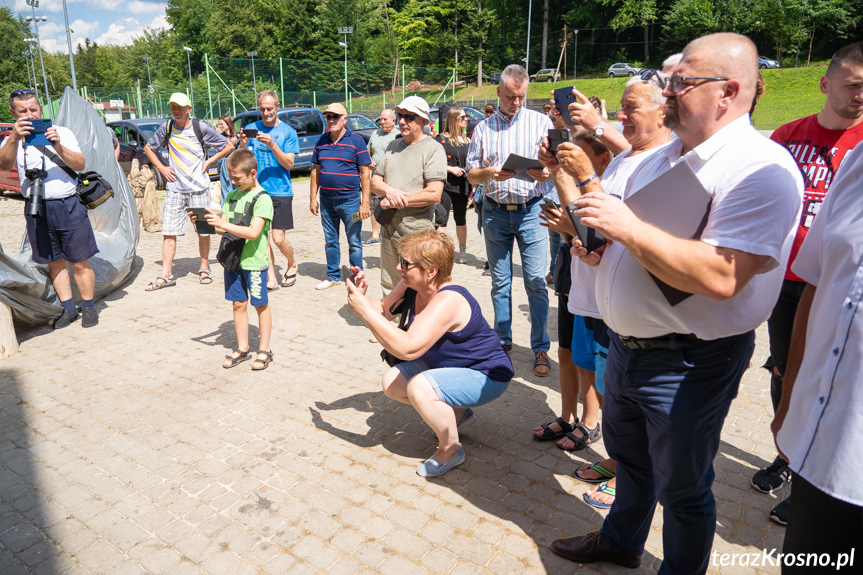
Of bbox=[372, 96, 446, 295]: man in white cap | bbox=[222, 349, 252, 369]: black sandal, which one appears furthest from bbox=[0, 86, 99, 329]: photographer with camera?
bbox=[372, 96, 446, 295]: man in white cap

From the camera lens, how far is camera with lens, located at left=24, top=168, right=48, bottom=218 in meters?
5.28

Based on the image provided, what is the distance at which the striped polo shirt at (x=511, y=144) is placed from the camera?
4504mm

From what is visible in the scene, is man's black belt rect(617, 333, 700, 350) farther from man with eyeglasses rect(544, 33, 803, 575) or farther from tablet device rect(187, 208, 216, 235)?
tablet device rect(187, 208, 216, 235)

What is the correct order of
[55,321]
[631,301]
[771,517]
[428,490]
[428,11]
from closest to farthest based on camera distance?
[631,301], [771,517], [428,490], [55,321], [428,11]

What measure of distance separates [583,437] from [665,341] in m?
1.80

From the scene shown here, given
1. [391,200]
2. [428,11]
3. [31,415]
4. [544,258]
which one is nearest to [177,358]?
[31,415]

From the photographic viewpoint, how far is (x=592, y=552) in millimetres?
2584

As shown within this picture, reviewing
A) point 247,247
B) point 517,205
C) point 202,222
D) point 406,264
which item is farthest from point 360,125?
point 406,264

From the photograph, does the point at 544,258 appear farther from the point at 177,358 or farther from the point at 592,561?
the point at 177,358

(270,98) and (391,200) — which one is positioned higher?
(270,98)

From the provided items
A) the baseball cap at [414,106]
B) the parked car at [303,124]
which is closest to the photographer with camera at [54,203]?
the baseball cap at [414,106]

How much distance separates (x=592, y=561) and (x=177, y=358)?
Result: 3.82 metres

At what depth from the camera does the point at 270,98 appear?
670cm

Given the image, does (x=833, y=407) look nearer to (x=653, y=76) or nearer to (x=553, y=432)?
(x=653, y=76)
